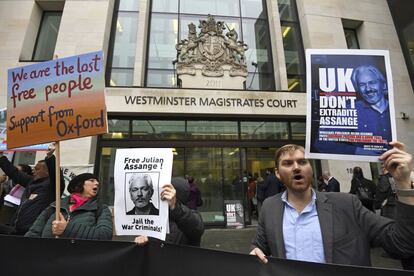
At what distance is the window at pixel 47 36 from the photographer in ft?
45.2

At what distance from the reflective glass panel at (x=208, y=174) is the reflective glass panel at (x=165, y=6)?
21.6 ft

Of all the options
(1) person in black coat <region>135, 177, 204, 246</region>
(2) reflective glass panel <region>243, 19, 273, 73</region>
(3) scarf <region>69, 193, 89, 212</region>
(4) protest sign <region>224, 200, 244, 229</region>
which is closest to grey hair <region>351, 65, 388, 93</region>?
(1) person in black coat <region>135, 177, 204, 246</region>

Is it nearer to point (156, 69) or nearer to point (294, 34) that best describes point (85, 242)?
point (156, 69)

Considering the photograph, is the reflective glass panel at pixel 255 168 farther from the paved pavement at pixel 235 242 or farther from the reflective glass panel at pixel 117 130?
the reflective glass panel at pixel 117 130

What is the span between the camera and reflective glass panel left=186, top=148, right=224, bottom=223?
12.5 m

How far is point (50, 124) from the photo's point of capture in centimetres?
330

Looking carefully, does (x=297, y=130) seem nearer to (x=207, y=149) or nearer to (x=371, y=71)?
(x=207, y=149)

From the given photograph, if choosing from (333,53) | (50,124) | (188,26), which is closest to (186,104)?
(188,26)

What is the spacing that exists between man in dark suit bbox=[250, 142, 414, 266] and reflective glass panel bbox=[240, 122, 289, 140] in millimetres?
10832

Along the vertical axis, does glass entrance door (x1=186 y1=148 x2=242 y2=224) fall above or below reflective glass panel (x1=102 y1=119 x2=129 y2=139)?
below

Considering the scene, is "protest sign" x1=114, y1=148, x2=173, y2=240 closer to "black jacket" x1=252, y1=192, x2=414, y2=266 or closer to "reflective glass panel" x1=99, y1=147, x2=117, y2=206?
"black jacket" x1=252, y1=192, x2=414, y2=266

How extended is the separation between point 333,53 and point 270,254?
172 cm

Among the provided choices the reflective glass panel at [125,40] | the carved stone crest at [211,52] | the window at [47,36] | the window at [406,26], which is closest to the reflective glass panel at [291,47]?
the carved stone crest at [211,52]

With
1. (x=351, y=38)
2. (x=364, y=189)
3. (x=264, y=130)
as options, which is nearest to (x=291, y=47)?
(x=351, y=38)
